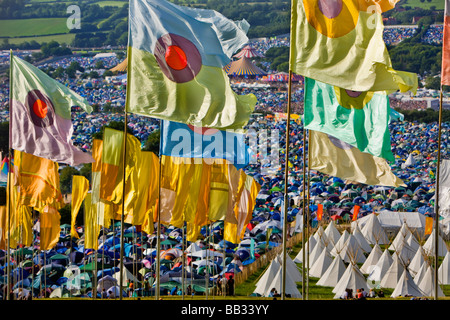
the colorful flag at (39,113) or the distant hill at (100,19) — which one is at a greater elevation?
the distant hill at (100,19)

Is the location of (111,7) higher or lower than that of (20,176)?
higher

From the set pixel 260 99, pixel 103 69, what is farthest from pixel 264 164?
pixel 103 69

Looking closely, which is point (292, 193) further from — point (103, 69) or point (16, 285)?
point (103, 69)

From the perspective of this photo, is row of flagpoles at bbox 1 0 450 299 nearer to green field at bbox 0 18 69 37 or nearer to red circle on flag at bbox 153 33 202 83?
red circle on flag at bbox 153 33 202 83

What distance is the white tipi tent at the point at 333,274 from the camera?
99.9 feet

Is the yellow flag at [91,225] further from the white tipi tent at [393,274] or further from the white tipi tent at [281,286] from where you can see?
→ the white tipi tent at [393,274]

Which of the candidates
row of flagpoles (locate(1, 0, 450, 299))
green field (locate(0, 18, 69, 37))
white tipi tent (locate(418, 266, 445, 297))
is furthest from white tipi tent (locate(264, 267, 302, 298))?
green field (locate(0, 18, 69, 37))

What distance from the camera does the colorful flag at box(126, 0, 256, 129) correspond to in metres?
14.3

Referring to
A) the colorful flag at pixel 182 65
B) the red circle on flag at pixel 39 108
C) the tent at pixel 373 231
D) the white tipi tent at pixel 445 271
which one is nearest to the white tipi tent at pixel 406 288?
the white tipi tent at pixel 445 271

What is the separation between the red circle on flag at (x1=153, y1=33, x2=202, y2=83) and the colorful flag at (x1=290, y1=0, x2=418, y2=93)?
76.8 inches

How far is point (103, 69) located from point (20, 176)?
13817cm

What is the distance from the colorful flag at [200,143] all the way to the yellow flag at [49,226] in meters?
5.66

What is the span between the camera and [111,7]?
19675 centimetres

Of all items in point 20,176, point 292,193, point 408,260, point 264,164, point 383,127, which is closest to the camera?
point 383,127
